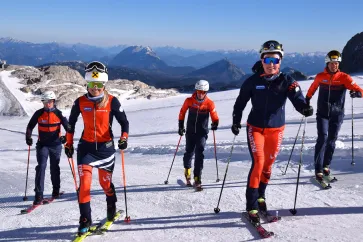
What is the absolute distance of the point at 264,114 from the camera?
5277 millimetres

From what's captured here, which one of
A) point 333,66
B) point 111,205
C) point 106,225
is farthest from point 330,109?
point 106,225

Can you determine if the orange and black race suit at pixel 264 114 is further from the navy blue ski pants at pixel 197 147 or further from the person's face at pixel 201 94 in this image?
the navy blue ski pants at pixel 197 147

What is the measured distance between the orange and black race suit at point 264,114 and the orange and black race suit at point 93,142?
2266mm

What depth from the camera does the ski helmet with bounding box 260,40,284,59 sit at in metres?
5.07

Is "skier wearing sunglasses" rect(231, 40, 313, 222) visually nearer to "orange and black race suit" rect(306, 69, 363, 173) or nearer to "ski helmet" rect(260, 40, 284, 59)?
"ski helmet" rect(260, 40, 284, 59)

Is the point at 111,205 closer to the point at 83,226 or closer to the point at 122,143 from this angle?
the point at 83,226

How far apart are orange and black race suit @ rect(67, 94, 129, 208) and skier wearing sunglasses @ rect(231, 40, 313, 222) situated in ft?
7.45

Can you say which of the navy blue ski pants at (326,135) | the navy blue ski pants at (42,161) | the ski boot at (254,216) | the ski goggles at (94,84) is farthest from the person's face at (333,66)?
the navy blue ski pants at (42,161)

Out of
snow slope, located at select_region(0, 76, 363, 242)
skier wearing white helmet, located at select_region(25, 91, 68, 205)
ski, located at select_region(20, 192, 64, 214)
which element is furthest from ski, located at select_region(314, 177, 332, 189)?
ski, located at select_region(20, 192, 64, 214)

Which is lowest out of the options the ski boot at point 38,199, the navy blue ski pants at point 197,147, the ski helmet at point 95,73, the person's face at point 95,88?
the ski boot at point 38,199

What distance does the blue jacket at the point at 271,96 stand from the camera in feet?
17.0

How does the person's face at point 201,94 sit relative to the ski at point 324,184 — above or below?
above

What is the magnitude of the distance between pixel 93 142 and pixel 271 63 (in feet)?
10.5

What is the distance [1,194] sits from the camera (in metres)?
8.66
